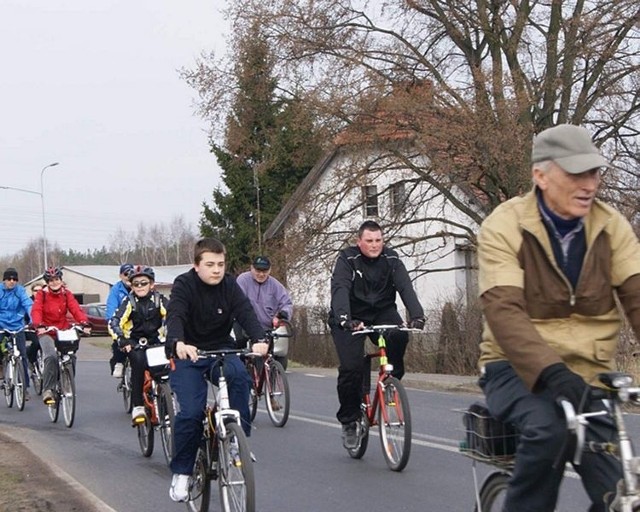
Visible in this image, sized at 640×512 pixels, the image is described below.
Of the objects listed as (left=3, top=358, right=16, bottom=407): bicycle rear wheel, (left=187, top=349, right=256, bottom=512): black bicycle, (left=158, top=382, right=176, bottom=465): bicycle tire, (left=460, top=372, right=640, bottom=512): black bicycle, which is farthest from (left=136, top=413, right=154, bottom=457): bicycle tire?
(left=460, top=372, right=640, bottom=512): black bicycle

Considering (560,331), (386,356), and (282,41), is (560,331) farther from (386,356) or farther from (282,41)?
(282,41)

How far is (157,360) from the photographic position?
9883 mm

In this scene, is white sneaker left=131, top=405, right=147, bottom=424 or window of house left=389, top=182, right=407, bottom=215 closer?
white sneaker left=131, top=405, right=147, bottom=424

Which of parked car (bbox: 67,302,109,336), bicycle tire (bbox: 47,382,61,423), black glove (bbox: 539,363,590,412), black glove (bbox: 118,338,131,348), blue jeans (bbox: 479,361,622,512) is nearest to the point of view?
black glove (bbox: 539,363,590,412)

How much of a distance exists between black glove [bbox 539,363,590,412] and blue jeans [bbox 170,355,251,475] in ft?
11.7

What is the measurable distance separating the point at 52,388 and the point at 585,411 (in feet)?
35.6

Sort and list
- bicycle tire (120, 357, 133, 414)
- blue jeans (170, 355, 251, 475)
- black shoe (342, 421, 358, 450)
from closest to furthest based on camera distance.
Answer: blue jeans (170, 355, 251, 475), black shoe (342, 421, 358, 450), bicycle tire (120, 357, 133, 414)

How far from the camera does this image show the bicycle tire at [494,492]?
181 inches

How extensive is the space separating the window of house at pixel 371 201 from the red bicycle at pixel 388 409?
18275 mm

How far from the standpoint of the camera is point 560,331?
4031 mm

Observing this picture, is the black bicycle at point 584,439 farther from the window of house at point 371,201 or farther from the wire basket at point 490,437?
the window of house at point 371,201

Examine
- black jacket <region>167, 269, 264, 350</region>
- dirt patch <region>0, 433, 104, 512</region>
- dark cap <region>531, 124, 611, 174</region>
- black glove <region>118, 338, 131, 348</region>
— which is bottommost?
dirt patch <region>0, 433, 104, 512</region>

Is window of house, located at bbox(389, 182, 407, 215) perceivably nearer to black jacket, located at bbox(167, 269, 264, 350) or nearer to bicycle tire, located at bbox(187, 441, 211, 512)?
black jacket, located at bbox(167, 269, 264, 350)

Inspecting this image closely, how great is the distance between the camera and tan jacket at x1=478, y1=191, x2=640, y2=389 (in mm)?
3990
